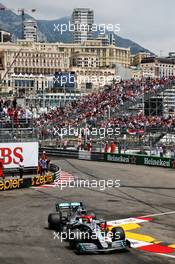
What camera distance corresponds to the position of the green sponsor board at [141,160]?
37000 mm

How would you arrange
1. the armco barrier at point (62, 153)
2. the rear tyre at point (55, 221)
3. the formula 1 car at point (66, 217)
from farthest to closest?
1. the armco barrier at point (62, 153)
2. the rear tyre at point (55, 221)
3. the formula 1 car at point (66, 217)

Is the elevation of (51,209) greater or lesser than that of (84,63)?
lesser

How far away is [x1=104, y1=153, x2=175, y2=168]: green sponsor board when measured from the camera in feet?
121

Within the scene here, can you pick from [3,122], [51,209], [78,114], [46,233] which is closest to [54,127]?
[78,114]

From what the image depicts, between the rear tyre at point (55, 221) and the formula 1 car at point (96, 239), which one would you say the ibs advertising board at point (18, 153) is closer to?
the rear tyre at point (55, 221)

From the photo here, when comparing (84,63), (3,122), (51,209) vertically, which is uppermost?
(84,63)

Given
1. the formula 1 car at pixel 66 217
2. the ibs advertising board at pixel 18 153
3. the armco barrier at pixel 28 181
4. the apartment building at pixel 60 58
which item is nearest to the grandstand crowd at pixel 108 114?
the ibs advertising board at pixel 18 153

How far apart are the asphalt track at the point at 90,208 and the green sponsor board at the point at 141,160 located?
126 inches

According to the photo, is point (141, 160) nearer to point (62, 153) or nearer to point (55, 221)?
point (62, 153)

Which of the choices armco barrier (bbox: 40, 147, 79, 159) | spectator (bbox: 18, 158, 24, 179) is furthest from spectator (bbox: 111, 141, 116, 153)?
spectator (bbox: 18, 158, 24, 179)

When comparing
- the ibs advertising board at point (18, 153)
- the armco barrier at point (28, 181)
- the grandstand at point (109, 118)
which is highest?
the grandstand at point (109, 118)

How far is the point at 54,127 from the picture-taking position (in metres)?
51.5

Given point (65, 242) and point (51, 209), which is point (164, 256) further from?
point (51, 209)

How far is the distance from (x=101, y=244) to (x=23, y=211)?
6551 millimetres
